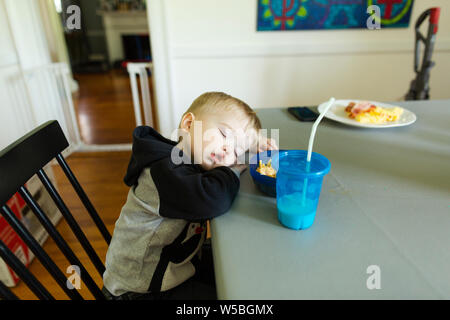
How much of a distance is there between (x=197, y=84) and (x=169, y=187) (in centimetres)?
190

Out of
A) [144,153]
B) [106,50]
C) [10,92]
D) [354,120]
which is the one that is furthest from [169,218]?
[106,50]

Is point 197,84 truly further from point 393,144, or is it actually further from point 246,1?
point 393,144

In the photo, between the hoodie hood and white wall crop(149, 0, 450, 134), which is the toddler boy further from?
white wall crop(149, 0, 450, 134)

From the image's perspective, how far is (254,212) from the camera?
2.02 feet

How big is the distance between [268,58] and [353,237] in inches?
80.3

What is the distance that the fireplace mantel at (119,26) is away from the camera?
6.19 metres

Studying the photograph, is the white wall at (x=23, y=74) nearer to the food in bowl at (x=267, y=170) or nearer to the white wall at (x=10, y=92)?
the white wall at (x=10, y=92)

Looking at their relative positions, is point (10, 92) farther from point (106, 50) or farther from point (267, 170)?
point (106, 50)

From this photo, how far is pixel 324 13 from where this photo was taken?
2.25 meters

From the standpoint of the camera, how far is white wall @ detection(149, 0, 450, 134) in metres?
2.21

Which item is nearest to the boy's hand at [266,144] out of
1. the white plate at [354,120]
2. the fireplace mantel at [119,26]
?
the white plate at [354,120]

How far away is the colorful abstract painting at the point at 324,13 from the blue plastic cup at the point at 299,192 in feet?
6.40

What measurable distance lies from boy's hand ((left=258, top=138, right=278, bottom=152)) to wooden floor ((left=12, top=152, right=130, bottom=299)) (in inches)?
42.4
